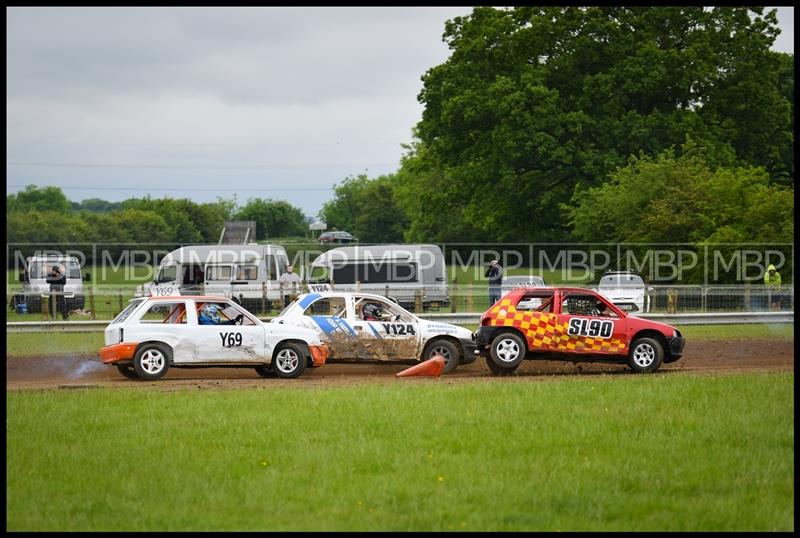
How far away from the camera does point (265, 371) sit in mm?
20141

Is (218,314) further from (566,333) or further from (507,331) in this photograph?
(566,333)

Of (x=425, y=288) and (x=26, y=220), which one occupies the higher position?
(x=26, y=220)

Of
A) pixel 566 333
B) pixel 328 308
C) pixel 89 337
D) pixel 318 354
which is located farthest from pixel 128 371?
pixel 89 337

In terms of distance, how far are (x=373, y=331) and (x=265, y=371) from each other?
2.00 metres

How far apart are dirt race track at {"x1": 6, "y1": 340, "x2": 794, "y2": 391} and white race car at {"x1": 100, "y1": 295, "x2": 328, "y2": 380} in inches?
12.1

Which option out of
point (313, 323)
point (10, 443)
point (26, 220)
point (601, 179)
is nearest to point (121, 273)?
point (26, 220)

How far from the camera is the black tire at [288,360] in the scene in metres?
19.5

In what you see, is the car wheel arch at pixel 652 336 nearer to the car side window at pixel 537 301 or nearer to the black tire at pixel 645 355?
the black tire at pixel 645 355

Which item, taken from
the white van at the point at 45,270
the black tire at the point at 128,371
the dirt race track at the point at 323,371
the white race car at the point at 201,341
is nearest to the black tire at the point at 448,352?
the dirt race track at the point at 323,371

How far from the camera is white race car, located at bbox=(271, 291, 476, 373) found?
65.9 ft

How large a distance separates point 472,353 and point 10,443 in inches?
384

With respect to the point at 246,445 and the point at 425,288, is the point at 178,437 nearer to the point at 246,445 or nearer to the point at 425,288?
the point at 246,445

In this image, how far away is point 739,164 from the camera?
5166cm

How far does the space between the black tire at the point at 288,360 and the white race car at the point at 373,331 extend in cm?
44
